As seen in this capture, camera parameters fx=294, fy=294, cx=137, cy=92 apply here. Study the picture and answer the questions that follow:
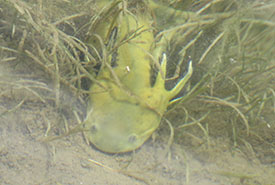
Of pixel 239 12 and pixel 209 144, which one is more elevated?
pixel 239 12

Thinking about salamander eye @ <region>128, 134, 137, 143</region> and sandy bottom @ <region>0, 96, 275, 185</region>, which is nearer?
sandy bottom @ <region>0, 96, 275, 185</region>

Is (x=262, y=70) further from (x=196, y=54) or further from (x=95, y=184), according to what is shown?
(x=95, y=184)

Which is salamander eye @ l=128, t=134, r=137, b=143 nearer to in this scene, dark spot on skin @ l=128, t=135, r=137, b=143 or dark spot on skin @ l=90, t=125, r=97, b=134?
dark spot on skin @ l=128, t=135, r=137, b=143

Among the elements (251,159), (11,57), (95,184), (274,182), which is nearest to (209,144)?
(251,159)

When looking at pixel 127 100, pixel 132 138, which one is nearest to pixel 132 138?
pixel 132 138

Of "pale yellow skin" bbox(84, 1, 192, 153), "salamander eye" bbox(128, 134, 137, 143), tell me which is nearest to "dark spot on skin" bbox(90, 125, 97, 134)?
"pale yellow skin" bbox(84, 1, 192, 153)

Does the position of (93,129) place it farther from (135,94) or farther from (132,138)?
(135,94)
